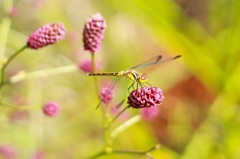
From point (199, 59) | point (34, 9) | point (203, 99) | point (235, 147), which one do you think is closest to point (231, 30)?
point (199, 59)

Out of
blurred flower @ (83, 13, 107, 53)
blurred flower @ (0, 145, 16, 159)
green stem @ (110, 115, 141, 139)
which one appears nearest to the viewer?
blurred flower @ (83, 13, 107, 53)

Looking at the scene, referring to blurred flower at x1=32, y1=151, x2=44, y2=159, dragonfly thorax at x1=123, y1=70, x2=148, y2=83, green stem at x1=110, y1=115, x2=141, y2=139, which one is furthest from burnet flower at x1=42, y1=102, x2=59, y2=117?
blurred flower at x1=32, y1=151, x2=44, y2=159

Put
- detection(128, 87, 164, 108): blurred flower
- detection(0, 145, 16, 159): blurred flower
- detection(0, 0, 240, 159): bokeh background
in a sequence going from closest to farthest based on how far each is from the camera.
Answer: detection(128, 87, 164, 108): blurred flower < detection(0, 145, 16, 159): blurred flower < detection(0, 0, 240, 159): bokeh background

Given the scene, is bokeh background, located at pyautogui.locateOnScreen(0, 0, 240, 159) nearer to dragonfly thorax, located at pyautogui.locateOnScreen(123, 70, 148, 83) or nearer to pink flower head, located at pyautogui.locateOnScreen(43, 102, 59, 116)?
pink flower head, located at pyautogui.locateOnScreen(43, 102, 59, 116)

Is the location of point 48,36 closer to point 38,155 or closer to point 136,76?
point 136,76

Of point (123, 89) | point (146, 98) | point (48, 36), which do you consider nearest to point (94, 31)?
point (48, 36)
